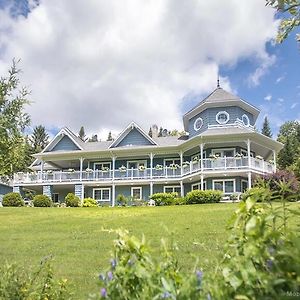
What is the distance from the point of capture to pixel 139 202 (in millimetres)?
33156

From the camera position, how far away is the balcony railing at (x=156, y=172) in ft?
99.1

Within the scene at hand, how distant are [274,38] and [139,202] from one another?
27550 mm

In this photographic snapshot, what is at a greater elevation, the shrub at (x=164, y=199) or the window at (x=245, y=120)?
the window at (x=245, y=120)

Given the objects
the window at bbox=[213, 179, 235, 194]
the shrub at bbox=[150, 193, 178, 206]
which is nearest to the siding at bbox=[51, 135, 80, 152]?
the shrub at bbox=[150, 193, 178, 206]

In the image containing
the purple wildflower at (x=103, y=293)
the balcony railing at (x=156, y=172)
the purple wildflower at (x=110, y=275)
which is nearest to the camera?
the purple wildflower at (x=103, y=293)

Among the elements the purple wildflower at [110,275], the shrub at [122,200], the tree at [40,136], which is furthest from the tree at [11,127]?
the tree at [40,136]

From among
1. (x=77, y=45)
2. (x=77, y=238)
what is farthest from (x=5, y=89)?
(x=77, y=45)

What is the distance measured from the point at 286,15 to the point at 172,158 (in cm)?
3010

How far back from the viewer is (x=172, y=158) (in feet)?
120

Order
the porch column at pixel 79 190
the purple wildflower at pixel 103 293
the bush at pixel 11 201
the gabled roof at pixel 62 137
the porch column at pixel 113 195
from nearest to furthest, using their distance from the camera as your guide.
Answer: the purple wildflower at pixel 103 293
the bush at pixel 11 201
the porch column at pixel 113 195
the porch column at pixel 79 190
the gabled roof at pixel 62 137

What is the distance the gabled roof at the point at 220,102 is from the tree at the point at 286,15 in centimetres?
2696

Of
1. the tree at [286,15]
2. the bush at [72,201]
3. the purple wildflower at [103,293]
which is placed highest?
the tree at [286,15]

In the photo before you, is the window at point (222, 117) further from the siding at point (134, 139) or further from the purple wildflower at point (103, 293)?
the purple wildflower at point (103, 293)

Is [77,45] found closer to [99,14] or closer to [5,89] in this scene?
[99,14]
